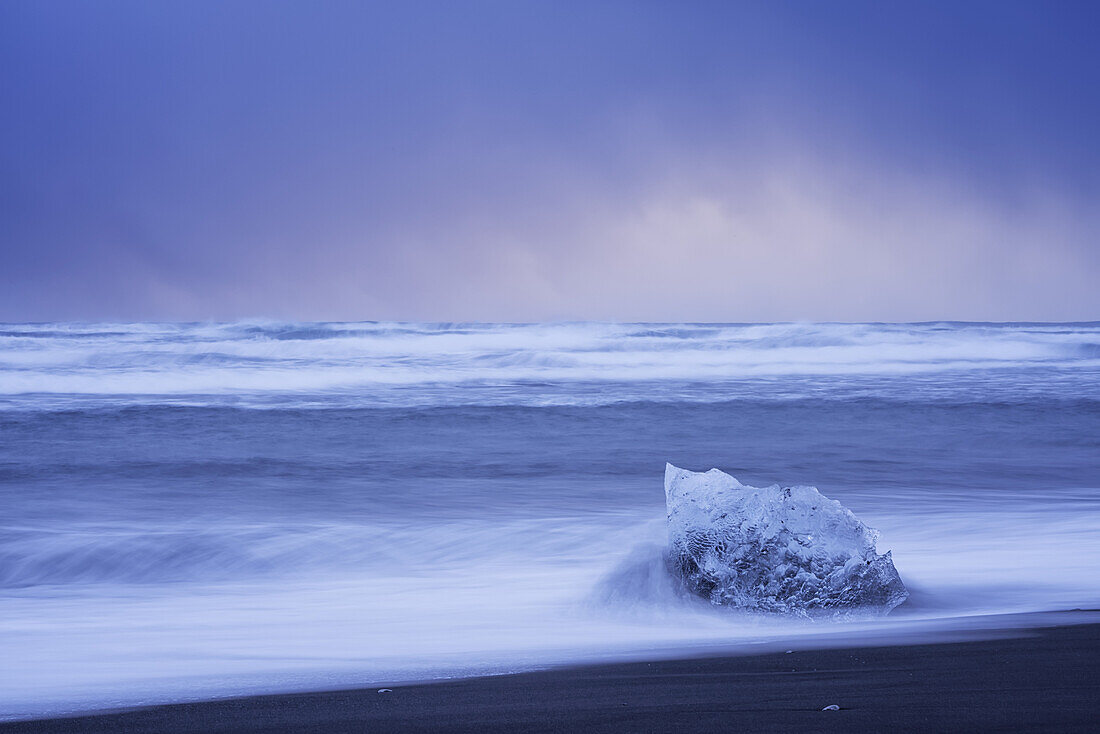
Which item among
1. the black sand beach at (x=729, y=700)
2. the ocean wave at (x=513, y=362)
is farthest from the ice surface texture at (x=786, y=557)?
the ocean wave at (x=513, y=362)

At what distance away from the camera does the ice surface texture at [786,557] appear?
146 inches

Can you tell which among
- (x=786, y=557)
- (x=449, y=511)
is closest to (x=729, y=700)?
(x=786, y=557)

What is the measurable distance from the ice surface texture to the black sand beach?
59 centimetres

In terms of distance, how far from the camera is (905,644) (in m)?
3.21

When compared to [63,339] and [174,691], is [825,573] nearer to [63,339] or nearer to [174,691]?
[174,691]

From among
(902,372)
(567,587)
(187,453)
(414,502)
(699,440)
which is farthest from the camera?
(902,372)

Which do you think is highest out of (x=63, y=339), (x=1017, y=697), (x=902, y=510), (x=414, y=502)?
(x=63, y=339)

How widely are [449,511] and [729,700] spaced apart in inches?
189

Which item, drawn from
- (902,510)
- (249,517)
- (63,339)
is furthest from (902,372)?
(63,339)

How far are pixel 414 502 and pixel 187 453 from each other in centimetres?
339

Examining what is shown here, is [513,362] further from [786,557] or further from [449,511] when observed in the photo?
[786,557]

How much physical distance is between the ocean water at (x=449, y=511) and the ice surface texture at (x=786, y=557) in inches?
4.2

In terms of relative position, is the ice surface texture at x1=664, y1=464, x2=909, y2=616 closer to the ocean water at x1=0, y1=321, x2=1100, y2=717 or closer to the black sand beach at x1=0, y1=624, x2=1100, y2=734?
the ocean water at x1=0, y1=321, x2=1100, y2=717

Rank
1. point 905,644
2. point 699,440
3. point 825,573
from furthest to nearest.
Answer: point 699,440 < point 825,573 < point 905,644
